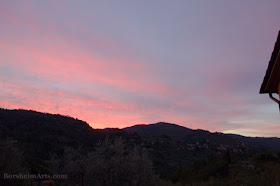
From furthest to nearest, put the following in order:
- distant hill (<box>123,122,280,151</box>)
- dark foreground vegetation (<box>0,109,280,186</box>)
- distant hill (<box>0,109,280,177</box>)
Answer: distant hill (<box>123,122,280,151</box>) → distant hill (<box>0,109,280,177</box>) → dark foreground vegetation (<box>0,109,280,186</box>)

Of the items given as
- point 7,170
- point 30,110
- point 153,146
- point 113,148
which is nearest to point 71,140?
point 153,146

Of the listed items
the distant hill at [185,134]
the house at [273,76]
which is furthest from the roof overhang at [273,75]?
the distant hill at [185,134]

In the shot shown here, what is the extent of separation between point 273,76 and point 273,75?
0.06 metres

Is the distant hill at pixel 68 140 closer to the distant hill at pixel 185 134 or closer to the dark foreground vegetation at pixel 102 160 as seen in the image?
the dark foreground vegetation at pixel 102 160

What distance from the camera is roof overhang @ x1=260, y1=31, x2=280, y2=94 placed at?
7744 mm

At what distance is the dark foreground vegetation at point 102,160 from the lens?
9922 mm

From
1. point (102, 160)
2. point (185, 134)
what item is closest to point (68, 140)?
point (102, 160)

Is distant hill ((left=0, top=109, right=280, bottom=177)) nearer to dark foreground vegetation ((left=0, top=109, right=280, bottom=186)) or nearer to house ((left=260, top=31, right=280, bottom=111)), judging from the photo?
dark foreground vegetation ((left=0, top=109, right=280, bottom=186))

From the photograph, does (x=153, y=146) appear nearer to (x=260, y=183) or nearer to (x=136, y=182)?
(x=260, y=183)

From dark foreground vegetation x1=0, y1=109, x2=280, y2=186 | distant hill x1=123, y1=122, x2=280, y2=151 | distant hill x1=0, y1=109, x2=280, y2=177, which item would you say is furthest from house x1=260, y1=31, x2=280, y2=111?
distant hill x1=123, y1=122, x2=280, y2=151

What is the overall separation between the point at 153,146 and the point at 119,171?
151ft

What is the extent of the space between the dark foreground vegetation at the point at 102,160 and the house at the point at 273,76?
6358mm

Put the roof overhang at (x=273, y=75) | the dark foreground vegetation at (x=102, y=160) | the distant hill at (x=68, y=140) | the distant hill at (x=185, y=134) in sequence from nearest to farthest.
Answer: the roof overhang at (x=273, y=75), the dark foreground vegetation at (x=102, y=160), the distant hill at (x=68, y=140), the distant hill at (x=185, y=134)

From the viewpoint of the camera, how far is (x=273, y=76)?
8336mm
